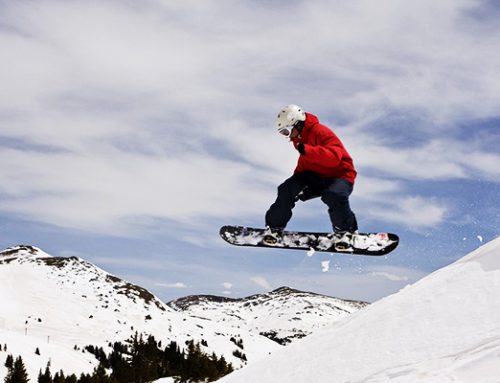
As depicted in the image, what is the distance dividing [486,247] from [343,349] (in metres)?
3.56

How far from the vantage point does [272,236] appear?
11.9 m

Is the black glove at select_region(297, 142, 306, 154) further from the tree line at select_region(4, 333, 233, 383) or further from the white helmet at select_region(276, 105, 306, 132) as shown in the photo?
the tree line at select_region(4, 333, 233, 383)

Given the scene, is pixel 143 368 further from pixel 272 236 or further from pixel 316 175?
pixel 316 175

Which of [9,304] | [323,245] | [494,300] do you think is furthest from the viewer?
[9,304]

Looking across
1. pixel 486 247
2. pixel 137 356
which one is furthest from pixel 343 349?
pixel 137 356

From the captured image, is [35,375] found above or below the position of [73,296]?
below

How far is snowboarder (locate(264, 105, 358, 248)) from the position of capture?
9.80 m

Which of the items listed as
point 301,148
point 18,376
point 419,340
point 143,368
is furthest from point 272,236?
point 143,368

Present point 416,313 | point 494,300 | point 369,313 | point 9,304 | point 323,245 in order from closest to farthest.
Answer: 1. point 494,300
2. point 416,313
3. point 369,313
4. point 323,245
5. point 9,304

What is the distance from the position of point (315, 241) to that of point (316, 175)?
2072mm

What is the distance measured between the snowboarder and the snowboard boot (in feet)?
0.38

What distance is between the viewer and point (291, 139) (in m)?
9.99

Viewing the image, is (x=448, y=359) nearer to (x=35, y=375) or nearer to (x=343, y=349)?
(x=343, y=349)

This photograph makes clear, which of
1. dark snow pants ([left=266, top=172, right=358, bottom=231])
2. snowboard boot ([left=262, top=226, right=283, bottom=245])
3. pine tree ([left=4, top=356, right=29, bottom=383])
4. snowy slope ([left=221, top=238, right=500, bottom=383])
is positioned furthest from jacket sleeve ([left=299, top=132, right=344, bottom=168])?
pine tree ([left=4, top=356, right=29, bottom=383])
